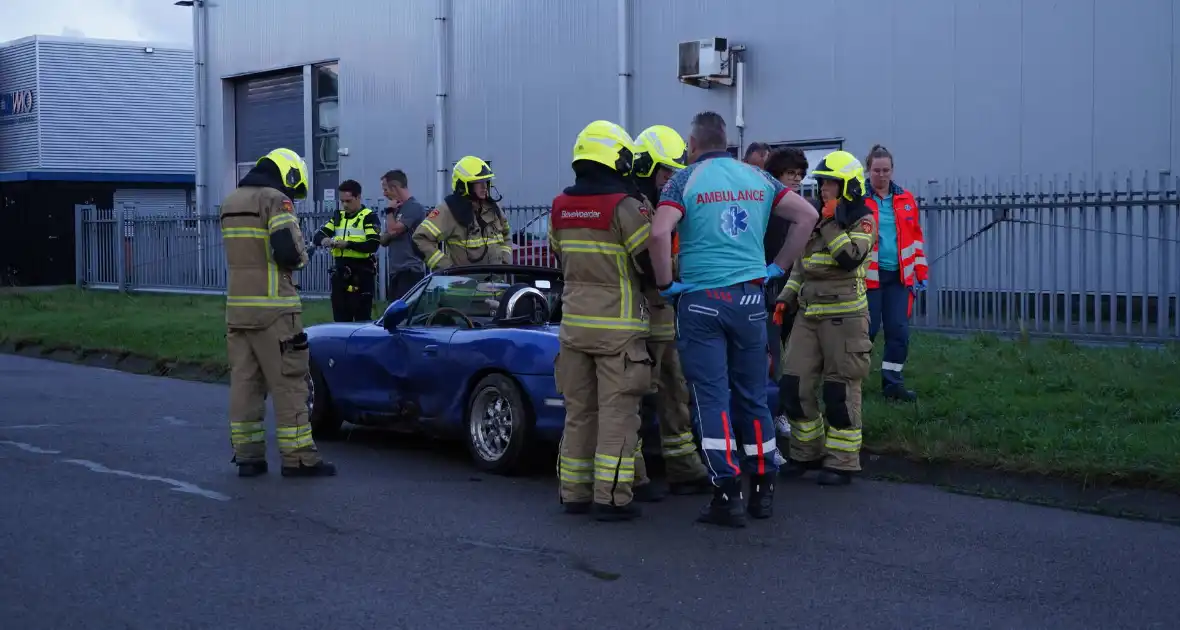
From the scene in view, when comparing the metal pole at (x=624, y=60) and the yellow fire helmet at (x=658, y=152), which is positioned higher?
the metal pole at (x=624, y=60)

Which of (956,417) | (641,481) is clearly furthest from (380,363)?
(956,417)

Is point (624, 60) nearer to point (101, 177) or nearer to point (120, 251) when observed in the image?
point (120, 251)

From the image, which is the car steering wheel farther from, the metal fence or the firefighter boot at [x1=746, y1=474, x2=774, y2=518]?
the metal fence

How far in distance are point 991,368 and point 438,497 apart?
5097mm

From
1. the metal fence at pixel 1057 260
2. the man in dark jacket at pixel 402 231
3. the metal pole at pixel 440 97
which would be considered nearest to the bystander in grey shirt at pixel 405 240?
the man in dark jacket at pixel 402 231

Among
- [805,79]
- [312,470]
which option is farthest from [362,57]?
[312,470]

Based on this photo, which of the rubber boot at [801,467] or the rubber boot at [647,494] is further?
the rubber boot at [801,467]

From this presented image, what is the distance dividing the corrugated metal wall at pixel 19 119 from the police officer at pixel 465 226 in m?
27.8

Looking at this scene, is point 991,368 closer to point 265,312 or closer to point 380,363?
→ point 380,363

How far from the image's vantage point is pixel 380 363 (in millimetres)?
8758

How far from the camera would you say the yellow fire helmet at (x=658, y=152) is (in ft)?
23.1

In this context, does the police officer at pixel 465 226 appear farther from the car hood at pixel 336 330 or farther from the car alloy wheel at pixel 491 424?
the car alloy wheel at pixel 491 424

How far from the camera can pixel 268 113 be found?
29609 mm

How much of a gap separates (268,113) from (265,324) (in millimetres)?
22668
